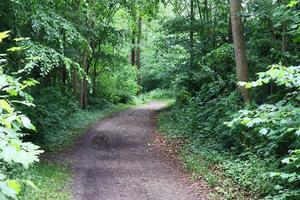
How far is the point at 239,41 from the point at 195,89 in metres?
9.70

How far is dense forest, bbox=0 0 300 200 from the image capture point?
16.8 ft

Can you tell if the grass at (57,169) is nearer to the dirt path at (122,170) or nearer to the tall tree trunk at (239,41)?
the dirt path at (122,170)

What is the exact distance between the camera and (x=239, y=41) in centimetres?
1092

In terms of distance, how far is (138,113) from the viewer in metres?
24.4

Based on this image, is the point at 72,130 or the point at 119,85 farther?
the point at 119,85

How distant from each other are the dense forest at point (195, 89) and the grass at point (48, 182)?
0.19 feet

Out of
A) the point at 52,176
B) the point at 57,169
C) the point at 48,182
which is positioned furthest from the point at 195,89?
the point at 48,182

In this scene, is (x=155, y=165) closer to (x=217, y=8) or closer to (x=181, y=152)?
(x=181, y=152)

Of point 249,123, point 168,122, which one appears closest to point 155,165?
point 249,123

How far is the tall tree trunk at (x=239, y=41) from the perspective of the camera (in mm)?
10727

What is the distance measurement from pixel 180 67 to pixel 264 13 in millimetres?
10482

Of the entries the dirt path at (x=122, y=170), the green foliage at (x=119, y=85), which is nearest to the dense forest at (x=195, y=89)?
the dirt path at (x=122, y=170)

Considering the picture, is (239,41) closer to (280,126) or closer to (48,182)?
(280,126)

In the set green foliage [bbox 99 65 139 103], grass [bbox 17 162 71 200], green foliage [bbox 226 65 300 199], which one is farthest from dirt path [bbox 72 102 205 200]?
green foliage [bbox 99 65 139 103]
